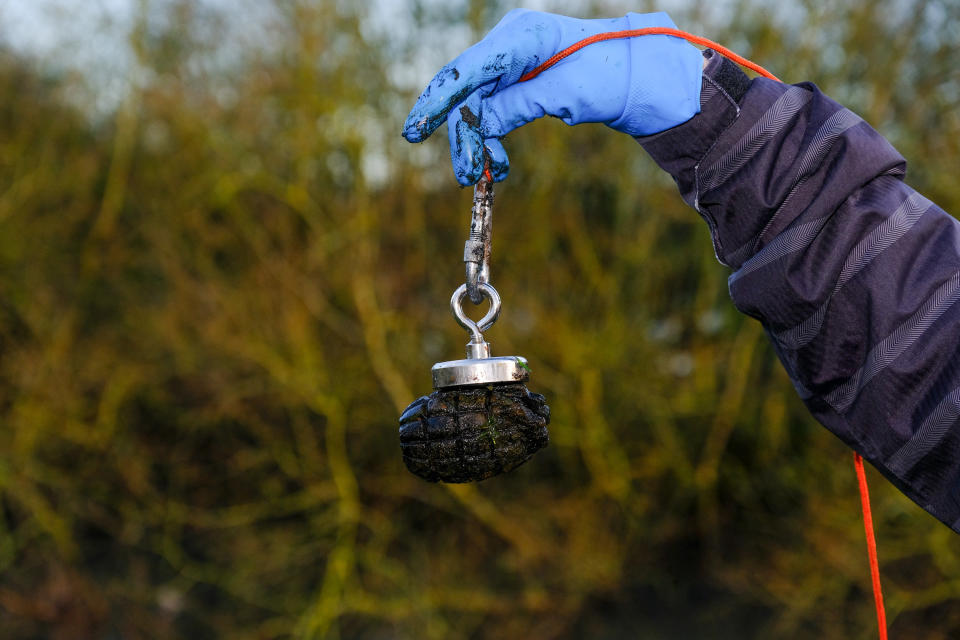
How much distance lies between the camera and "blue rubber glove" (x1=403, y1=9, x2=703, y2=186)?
1505 mm

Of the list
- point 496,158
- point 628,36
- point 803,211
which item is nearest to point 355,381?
point 496,158

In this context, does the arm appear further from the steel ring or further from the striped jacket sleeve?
the steel ring

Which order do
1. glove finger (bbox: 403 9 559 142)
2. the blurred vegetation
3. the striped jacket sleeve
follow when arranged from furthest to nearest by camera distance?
the blurred vegetation, glove finger (bbox: 403 9 559 142), the striped jacket sleeve

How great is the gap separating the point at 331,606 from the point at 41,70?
547 cm

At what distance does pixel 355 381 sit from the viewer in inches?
293

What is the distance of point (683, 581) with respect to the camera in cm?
751

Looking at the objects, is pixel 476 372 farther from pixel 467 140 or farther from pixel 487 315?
pixel 467 140

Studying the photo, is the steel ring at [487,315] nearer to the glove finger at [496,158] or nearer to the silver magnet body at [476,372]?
the silver magnet body at [476,372]

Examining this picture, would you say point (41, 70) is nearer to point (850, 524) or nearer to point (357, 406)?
point (357, 406)

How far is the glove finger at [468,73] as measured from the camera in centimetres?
150

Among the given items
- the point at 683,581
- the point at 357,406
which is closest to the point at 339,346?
the point at 357,406

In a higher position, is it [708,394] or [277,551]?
[708,394]

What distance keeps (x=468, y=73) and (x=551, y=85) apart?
17cm

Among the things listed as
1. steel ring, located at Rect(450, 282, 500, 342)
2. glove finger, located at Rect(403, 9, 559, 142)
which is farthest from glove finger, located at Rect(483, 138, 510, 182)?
steel ring, located at Rect(450, 282, 500, 342)
